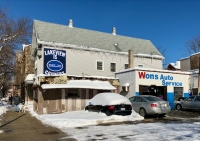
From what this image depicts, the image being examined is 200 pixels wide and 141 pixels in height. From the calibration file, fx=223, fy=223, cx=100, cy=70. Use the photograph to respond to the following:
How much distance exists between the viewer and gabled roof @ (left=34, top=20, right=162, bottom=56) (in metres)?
23.4

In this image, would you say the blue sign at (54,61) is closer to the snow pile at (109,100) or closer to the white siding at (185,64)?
the snow pile at (109,100)

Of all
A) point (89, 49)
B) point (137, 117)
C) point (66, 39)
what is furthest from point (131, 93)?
point (66, 39)

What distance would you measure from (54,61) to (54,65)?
1.30 feet

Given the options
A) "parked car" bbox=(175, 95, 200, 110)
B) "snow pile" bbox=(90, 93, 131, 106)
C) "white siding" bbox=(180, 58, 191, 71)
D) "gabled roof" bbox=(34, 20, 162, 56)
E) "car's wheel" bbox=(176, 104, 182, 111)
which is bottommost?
"car's wheel" bbox=(176, 104, 182, 111)

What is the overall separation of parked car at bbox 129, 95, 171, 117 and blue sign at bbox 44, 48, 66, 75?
9.78m

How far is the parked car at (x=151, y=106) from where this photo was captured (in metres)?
14.0

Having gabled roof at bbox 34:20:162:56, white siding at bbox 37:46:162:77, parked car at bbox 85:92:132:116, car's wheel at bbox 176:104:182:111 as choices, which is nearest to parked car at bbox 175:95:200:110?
car's wheel at bbox 176:104:182:111

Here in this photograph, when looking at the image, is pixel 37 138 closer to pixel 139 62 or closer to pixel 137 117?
pixel 137 117

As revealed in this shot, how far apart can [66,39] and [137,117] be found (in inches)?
527

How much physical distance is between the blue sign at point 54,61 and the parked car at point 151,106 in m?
9.78

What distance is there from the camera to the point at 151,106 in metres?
14.1

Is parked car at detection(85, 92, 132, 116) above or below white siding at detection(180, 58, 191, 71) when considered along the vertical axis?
below

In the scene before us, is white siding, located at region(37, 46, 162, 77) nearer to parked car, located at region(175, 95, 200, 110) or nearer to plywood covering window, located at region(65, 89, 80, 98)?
plywood covering window, located at region(65, 89, 80, 98)

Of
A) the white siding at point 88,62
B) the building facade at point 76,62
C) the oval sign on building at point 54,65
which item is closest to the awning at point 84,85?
the building facade at point 76,62
